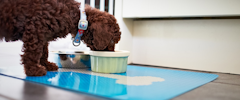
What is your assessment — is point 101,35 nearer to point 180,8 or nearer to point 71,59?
point 71,59

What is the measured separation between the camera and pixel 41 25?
4.39 feet

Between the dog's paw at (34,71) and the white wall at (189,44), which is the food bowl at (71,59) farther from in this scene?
the white wall at (189,44)

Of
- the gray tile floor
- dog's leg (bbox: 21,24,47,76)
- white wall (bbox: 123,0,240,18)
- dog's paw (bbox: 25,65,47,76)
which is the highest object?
white wall (bbox: 123,0,240,18)

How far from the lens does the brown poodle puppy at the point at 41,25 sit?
132cm

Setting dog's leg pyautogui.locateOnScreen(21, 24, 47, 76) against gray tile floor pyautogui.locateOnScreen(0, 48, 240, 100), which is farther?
dog's leg pyautogui.locateOnScreen(21, 24, 47, 76)

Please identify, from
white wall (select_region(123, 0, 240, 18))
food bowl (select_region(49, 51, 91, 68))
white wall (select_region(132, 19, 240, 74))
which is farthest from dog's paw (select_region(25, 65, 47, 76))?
white wall (select_region(132, 19, 240, 74))

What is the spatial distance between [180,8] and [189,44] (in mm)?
398

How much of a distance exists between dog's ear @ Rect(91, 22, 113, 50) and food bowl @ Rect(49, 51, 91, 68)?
1.12 feet

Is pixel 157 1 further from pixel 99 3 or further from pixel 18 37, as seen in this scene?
pixel 18 37

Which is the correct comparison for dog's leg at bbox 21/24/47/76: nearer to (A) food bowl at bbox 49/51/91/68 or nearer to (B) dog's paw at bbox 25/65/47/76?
(B) dog's paw at bbox 25/65/47/76

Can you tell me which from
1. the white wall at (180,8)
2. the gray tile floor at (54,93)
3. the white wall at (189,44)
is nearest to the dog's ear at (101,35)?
the gray tile floor at (54,93)

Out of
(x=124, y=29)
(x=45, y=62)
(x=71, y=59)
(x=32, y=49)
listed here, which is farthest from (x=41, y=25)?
(x=124, y=29)

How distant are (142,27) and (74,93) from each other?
152cm

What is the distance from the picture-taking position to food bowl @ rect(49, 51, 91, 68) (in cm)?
181
